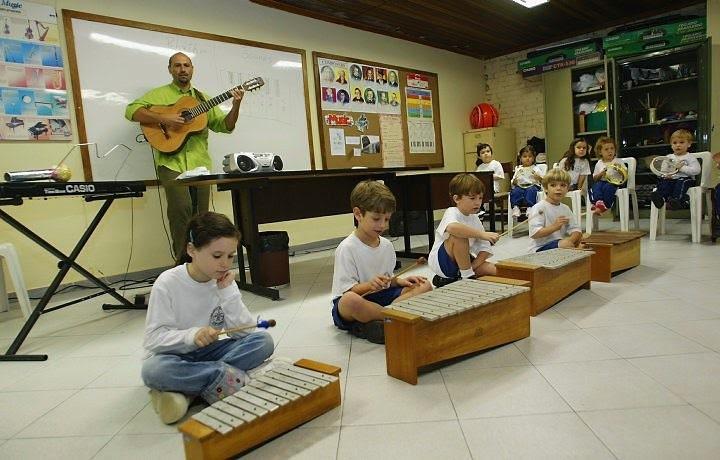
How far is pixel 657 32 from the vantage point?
5.84 m

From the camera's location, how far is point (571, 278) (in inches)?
103

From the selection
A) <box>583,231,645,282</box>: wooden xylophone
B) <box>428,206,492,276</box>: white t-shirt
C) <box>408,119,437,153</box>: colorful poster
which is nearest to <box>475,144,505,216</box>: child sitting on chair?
<box>408,119,437,153</box>: colorful poster

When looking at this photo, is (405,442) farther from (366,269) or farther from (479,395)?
(366,269)

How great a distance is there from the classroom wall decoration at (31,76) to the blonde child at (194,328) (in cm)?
287

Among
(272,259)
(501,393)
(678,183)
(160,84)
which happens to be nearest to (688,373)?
(501,393)

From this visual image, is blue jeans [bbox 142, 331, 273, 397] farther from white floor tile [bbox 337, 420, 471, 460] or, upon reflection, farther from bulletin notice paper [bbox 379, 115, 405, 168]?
bulletin notice paper [bbox 379, 115, 405, 168]

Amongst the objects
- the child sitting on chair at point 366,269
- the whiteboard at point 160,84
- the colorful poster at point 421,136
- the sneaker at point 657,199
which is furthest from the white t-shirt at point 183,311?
the colorful poster at point 421,136

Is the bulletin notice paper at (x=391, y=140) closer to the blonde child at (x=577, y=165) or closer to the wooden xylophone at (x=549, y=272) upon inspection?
the blonde child at (x=577, y=165)

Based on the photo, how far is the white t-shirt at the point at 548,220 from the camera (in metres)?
3.16

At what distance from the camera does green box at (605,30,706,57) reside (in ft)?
18.5

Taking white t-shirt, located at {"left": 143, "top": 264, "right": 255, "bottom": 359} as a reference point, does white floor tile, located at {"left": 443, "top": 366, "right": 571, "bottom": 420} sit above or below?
below

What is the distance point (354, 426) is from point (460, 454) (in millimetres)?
344

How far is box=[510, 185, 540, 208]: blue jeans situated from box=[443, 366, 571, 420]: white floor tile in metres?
3.84

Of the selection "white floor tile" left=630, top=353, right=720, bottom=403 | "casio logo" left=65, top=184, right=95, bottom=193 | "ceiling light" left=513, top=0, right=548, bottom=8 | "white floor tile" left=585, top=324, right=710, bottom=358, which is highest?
"ceiling light" left=513, top=0, right=548, bottom=8
